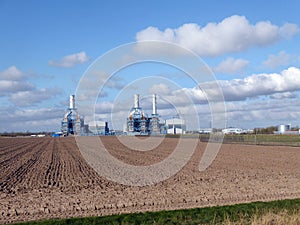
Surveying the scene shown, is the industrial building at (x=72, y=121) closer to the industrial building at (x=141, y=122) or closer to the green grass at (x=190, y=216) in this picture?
the industrial building at (x=141, y=122)

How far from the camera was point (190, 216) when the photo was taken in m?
15.2

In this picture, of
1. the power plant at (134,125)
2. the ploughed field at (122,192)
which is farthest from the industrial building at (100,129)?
the ploughed field at (122,192)

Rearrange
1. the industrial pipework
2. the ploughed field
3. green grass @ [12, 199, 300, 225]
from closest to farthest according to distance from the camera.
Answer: green grass @ [12, 199, 300, 225], the ploughed field, the industrial pipework

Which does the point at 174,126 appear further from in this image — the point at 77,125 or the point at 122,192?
the point at 122,192

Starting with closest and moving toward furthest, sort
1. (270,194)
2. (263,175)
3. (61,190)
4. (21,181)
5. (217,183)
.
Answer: (270,194) < (61,190) < (217,183) < (21,181) < (263,175)

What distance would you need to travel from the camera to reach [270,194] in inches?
814

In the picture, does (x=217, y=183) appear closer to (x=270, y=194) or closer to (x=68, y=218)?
(x=270, y=194)

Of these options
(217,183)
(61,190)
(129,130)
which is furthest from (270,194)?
(129,130)

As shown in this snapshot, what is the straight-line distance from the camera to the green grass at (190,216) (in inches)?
560

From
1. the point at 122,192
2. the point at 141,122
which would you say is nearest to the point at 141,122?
the point at 141,122

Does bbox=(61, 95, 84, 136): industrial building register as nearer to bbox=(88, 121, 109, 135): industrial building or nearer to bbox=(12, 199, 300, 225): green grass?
bbox=(88, 121, 109, 135): industrial building

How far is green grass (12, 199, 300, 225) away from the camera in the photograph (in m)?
14.2

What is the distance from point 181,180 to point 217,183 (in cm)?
233

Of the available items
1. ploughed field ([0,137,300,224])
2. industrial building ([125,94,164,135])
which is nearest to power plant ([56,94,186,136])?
industrial building ([125,94,164,135])
